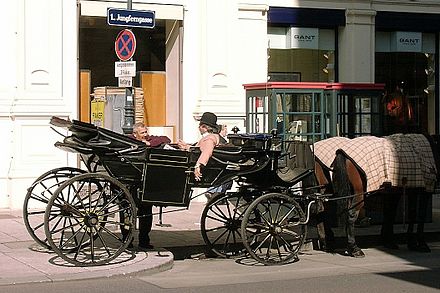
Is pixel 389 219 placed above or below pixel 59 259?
above

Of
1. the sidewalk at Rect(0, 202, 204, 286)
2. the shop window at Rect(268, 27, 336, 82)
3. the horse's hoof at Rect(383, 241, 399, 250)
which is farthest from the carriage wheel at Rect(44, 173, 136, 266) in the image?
the shop window at Rect(268, 27, 336, 82)

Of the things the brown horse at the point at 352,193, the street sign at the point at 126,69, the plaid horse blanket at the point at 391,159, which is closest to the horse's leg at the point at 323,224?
the brown horse at the point at 352,193

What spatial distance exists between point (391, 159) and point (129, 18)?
17.3ft

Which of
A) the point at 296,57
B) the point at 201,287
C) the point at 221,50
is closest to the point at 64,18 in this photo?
the point at 221,50

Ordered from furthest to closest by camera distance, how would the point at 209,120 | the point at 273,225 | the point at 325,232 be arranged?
the point at 325,232 → the point at 209,120 → the point at 273,225

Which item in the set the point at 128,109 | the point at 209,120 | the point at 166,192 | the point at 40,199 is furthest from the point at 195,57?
the point at 40,199

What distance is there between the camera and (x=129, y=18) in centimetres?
1427

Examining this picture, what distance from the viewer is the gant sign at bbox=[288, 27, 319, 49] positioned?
62.5 ft

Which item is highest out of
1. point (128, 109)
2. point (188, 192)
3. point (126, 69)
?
point (126, 69)

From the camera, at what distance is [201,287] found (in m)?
9.39

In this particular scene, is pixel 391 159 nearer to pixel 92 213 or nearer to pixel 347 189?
pixel 347 189

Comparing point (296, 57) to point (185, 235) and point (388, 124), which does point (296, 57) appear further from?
point (185, 235)

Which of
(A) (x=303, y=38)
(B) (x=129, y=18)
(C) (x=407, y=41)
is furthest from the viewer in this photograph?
(C) (x=407, y=41)

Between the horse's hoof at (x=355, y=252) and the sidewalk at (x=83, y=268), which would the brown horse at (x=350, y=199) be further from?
the sidewalk at (x=83, y=268)
